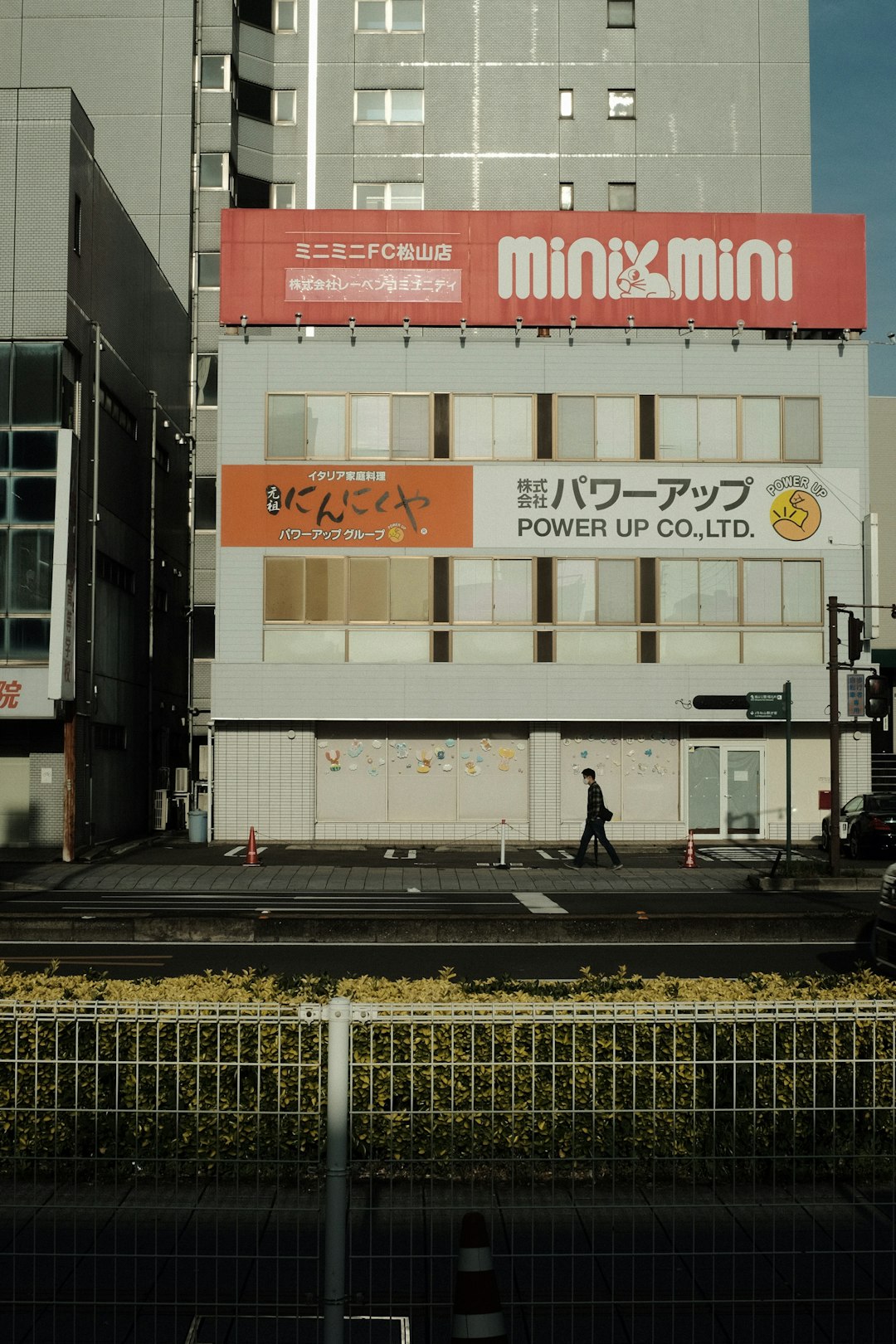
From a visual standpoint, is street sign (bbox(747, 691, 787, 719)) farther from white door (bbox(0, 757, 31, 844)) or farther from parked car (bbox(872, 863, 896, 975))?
white door (bbox(0, 757, 31, 844))

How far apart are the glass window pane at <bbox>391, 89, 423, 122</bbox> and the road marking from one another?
3422 cm

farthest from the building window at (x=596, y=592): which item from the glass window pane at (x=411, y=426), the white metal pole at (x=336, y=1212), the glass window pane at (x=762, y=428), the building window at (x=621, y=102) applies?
the white metal pole at (x=336, y=1212)

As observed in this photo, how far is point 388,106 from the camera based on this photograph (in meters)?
47.4

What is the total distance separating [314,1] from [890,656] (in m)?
31.5

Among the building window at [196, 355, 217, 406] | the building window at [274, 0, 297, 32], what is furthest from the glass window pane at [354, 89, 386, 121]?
the building window at [196, 355, 217, 406]

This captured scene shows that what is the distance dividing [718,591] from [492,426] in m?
6.87

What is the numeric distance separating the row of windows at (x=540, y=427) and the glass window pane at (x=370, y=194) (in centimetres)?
1736

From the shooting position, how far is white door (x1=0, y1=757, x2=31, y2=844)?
30234 mm

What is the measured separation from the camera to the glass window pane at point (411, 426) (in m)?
33.0

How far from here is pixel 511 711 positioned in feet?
107

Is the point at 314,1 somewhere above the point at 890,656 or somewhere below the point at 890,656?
above

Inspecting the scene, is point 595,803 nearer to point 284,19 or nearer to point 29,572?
point 29,572

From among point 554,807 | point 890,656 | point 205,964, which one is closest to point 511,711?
point 554,807

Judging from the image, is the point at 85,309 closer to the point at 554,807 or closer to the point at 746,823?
the point at 554,807
